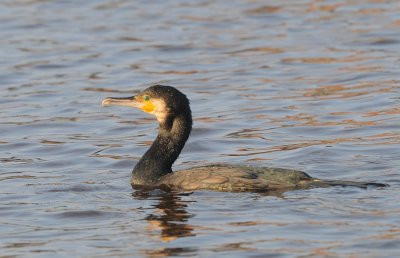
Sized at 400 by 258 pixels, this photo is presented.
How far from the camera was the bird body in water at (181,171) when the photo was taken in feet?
38.8

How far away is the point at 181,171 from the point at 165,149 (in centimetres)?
50

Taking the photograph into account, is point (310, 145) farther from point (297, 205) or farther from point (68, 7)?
point (68, 7)


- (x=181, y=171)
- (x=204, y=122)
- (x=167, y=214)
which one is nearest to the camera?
(x=167, y=214)

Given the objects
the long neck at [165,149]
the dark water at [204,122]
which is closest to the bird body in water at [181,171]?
the long neck at [165,149]

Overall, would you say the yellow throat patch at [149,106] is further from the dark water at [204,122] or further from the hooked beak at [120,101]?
the dark water at [204,122]

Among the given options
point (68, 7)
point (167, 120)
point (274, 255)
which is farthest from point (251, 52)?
point (274, 255)

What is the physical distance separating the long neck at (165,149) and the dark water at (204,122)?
0.29 metres

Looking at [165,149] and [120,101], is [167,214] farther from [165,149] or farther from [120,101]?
[120,101]

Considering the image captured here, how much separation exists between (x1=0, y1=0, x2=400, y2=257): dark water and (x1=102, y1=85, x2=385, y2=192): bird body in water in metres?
0.17

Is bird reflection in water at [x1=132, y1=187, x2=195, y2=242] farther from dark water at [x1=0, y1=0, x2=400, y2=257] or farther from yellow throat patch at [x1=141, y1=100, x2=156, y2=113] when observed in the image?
yellow throat patch at [x1=141, y1=100, x2=156, y2=113]

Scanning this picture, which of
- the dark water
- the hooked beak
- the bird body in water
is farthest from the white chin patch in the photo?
the dark water

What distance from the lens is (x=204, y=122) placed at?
16.4 meters

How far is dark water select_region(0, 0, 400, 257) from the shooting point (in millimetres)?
10461

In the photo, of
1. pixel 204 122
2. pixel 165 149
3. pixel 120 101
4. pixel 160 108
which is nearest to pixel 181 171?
pixel 165 149
